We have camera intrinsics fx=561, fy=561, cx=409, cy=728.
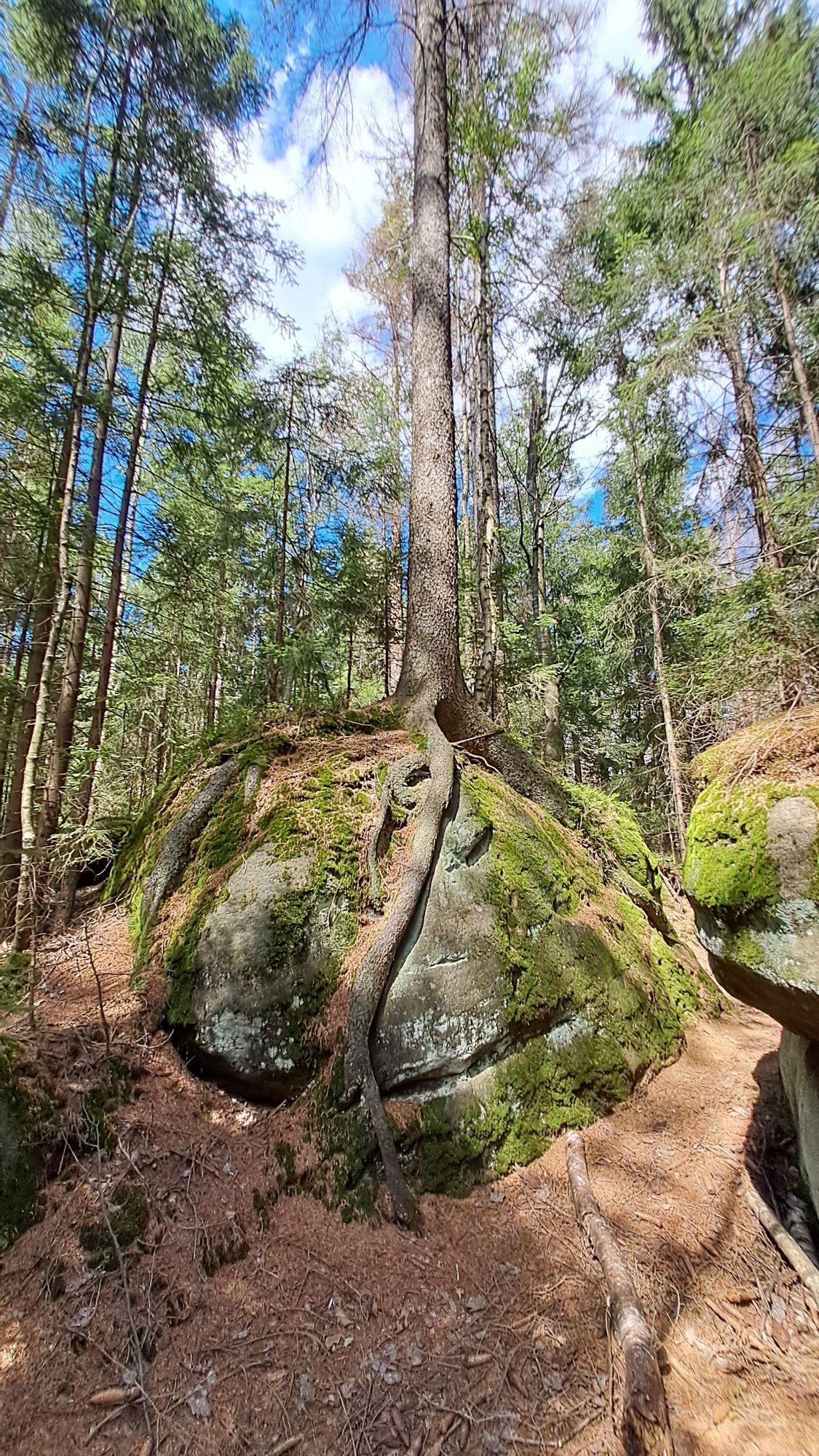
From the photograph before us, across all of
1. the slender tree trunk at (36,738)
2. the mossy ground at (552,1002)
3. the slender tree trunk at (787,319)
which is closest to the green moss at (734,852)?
the mossy ground at (552,1002)

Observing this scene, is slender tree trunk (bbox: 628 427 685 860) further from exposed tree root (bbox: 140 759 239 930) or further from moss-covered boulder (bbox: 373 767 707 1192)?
exposed tree root (bbox: 140 759 239 930)

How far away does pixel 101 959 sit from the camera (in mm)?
4328

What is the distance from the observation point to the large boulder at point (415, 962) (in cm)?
356

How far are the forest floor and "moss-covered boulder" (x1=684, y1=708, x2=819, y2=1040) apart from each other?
1325mm

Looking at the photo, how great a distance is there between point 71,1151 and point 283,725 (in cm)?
337

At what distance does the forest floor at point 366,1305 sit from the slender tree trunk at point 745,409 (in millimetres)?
8480

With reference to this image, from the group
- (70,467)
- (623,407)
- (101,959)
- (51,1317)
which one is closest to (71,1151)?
(51,1317)

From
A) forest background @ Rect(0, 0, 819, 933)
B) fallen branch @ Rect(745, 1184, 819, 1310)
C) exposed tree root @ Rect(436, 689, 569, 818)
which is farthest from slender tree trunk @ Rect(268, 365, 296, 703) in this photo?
fallen branch @ Rect(745, 1184, 819, 1310)

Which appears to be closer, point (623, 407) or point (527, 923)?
point (527, 923)

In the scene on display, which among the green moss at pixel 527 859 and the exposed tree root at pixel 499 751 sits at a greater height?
the exposed tree root at pixel 499 751

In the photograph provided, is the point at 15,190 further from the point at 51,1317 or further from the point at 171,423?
the point at 51,1317

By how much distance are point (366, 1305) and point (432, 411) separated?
700 cm

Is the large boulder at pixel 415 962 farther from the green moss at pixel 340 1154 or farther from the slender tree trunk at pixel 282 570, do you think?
the slender tree trunk at pixel 282 570

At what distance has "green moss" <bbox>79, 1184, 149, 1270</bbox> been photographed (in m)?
2.68
